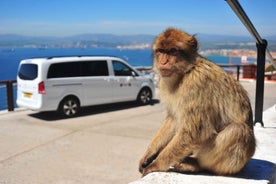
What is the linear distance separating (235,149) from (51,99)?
8.03 meters

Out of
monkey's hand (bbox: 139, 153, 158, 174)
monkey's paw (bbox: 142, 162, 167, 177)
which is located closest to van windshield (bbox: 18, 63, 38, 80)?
monkey's hand (bbox: 139, 153, 158, 174)

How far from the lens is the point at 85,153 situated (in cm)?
651

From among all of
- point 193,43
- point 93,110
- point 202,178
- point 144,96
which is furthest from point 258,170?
point 144,96

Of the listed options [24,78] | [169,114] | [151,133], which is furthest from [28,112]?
[169,114]

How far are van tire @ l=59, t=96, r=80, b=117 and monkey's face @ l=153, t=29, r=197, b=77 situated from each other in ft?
25.6

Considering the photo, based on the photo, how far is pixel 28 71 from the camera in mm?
9914

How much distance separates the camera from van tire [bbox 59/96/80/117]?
9.99m

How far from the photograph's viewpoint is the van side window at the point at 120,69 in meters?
11.5

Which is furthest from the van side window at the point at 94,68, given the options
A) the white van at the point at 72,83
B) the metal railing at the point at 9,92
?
the metal railing at the point at 9,92

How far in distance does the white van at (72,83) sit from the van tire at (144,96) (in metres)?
0.43

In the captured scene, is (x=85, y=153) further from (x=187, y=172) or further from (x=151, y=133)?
(x=187, y=172)

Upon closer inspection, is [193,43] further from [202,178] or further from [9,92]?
[9,92]

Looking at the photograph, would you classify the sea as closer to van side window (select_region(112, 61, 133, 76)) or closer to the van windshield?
van side window (select_region(112, 61, 133, 76))

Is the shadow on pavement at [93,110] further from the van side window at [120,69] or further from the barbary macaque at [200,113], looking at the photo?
the barbary macaque at [200,113]
